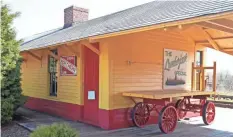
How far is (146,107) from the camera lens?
24.4 ft

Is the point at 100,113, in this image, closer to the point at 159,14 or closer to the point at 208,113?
the point at 159,14

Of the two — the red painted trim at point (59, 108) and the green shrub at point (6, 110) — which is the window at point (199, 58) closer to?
the red painted trim at point (59, 108)

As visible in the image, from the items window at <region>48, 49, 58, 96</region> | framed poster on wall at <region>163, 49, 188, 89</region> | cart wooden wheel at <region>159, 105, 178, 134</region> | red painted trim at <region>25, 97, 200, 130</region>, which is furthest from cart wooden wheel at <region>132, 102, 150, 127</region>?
window at <region>48, 49, 58, 96</region>

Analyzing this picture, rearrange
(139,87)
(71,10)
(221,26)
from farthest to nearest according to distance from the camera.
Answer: (71,10) → (139,87) → (221,26)

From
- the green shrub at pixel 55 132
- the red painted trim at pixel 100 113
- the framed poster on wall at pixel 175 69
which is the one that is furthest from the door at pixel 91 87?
the green shrub at pixel 55 132

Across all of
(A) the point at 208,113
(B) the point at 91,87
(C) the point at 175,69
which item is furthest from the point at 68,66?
(A) the point at 208,113

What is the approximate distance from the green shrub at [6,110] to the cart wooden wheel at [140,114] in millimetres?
3574

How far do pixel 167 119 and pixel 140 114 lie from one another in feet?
2.78

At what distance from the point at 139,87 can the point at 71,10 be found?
748 centimetres

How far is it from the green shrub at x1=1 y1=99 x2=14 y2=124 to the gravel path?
0.24 metres

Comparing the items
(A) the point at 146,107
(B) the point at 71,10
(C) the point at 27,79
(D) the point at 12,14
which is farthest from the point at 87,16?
(A) the point at 146,107

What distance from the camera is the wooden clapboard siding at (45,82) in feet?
27.0

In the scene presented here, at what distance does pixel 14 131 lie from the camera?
679 centimetres

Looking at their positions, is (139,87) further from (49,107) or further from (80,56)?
(49,107)
